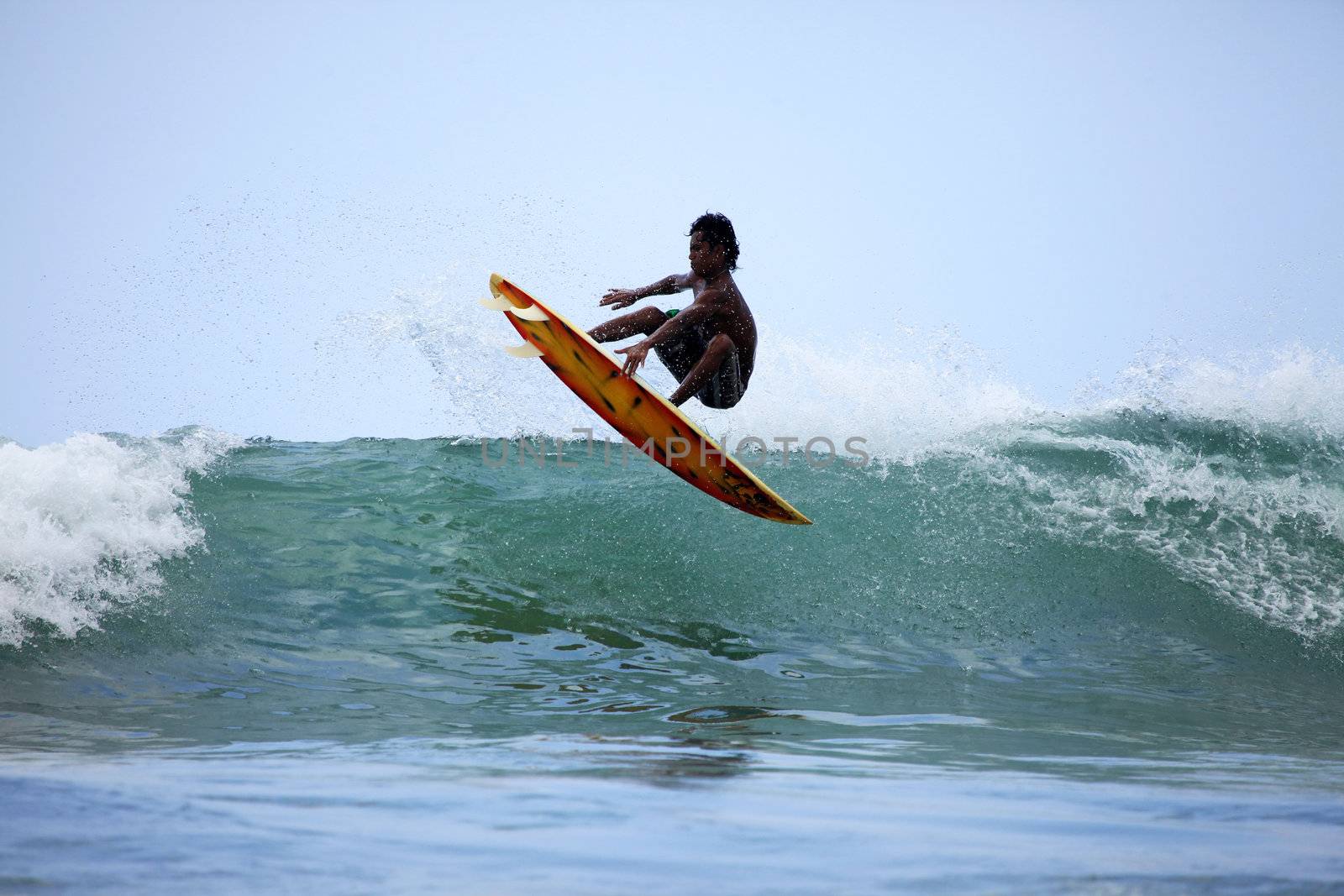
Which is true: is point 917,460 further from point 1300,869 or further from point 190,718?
point 1300,869

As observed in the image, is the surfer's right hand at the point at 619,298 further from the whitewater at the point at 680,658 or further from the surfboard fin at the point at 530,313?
the whitewater at the point at 680,658

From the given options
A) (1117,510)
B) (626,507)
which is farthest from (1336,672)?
(626,507)

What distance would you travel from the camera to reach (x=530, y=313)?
20.8ft

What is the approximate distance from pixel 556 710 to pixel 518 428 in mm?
5255

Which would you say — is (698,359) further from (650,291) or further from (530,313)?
(530,313)

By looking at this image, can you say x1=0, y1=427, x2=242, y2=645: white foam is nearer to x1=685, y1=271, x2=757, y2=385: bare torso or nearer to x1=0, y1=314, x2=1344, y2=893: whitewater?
x1=0, y1=314, x2=1344, y2=893: whitewater

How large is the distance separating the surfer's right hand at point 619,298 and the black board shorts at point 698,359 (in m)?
0.31

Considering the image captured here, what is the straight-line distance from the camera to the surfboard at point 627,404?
6309 millimetres

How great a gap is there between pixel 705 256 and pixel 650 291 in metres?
0.45

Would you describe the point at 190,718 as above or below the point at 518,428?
below

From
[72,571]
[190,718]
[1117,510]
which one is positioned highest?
[1117,510]

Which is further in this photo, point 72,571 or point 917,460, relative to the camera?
point 917,460

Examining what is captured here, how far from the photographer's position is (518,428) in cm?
919

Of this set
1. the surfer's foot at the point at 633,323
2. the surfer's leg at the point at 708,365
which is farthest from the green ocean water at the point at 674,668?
the surfer's foot at the point at 633,323
